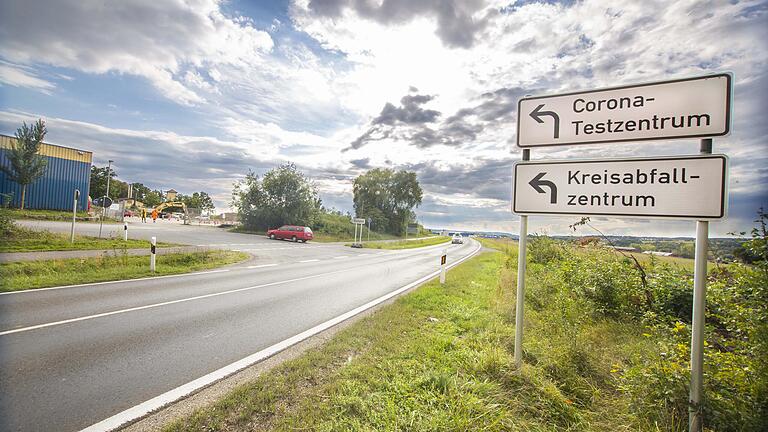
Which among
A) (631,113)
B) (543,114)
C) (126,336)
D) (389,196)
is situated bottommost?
(126,336)

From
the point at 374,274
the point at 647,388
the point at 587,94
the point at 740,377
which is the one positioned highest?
the point at 587,94

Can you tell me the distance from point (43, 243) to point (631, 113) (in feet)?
61.0

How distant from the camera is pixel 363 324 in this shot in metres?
4.95

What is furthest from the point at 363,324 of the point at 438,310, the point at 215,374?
the point at 215,374

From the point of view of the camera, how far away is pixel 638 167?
2590 millimetres

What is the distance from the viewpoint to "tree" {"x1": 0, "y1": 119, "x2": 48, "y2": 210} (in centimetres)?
→ 2206

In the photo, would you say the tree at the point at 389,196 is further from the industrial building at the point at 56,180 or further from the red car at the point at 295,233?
the industrial building at the point at 56,180

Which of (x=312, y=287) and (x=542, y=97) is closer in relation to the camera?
(x=542, y=97)

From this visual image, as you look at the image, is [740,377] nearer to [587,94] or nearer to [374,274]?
[587,94]

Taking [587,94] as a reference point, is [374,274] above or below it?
below

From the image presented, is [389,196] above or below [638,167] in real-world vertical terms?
above

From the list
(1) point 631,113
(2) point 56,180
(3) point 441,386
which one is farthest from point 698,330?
(2) point 56,180

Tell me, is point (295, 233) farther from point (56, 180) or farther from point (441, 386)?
point (441, 386)

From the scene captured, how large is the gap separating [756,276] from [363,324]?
439 cm
